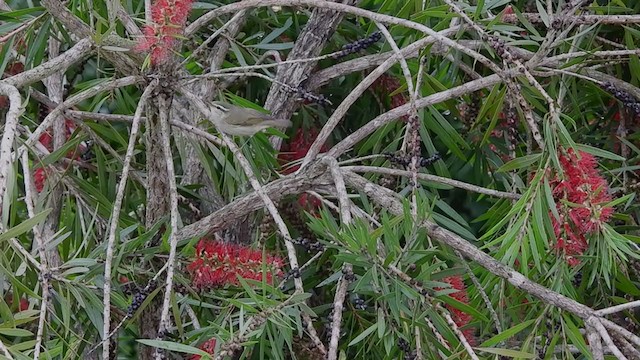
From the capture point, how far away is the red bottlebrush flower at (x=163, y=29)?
5.94ft

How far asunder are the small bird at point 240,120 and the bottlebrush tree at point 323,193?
0.13ft

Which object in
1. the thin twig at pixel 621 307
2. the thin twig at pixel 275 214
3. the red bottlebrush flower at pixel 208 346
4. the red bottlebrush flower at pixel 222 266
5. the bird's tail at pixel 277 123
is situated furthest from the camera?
the bird's tail at pixel 277 123

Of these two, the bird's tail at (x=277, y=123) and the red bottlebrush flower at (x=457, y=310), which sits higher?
the bird's tail at (x=277, y=123)

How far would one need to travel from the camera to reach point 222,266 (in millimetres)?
1925

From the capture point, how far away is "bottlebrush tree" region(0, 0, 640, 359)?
5.53 ft

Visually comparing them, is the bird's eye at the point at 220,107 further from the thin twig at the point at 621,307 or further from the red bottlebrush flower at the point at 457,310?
the thin twig at the point at 621,307

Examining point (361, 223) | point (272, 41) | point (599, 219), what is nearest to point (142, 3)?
point (272, 41)

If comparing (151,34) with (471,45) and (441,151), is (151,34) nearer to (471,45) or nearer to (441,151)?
(471,45)

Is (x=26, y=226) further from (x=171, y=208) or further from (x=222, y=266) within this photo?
(x=222, y=266)

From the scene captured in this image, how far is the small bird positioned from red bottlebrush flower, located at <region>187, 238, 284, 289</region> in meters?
0.28

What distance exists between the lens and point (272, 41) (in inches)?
104

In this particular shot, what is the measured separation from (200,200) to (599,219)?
1.02 metres

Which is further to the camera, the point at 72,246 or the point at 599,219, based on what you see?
the point at 72,246

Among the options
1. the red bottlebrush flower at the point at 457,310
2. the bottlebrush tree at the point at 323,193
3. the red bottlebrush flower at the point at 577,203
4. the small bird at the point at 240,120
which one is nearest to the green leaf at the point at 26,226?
the bottlebrush tree at the point at 323,193
